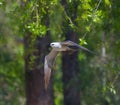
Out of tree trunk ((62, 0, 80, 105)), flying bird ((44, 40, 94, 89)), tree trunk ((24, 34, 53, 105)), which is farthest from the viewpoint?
tree trunk ((62, 0, 80, 105))

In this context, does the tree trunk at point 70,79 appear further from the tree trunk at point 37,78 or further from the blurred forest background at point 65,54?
the tree trunk at point 37,78

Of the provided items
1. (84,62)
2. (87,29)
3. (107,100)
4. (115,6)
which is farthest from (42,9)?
(84,62)

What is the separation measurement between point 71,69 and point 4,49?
2150 mm

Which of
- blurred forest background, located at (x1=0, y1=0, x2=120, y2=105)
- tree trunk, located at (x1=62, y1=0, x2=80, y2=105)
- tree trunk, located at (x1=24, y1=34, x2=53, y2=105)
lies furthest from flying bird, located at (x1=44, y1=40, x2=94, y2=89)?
tree trunk, located at (x1=62, y1=0, x2=80, y2=105)

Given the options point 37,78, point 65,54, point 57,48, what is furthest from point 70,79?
point 57,48

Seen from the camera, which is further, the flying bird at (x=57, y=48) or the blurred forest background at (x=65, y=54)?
the blurred forest background at (x=65, y=54)

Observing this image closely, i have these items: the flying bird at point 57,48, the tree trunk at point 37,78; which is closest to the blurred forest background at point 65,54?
the tree trunk at point 37,78

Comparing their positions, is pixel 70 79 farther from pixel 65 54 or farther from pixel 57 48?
pixel 57 48

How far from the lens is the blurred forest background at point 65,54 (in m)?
9.29

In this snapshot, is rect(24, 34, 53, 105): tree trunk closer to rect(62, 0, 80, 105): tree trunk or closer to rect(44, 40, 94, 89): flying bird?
rect(62, 0, 80, 105): tree trunk

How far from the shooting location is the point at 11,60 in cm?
1667

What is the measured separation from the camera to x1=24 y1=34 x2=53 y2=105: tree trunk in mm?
13320

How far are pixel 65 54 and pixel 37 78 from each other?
1807mm

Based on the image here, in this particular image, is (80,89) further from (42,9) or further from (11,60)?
(42,9)
